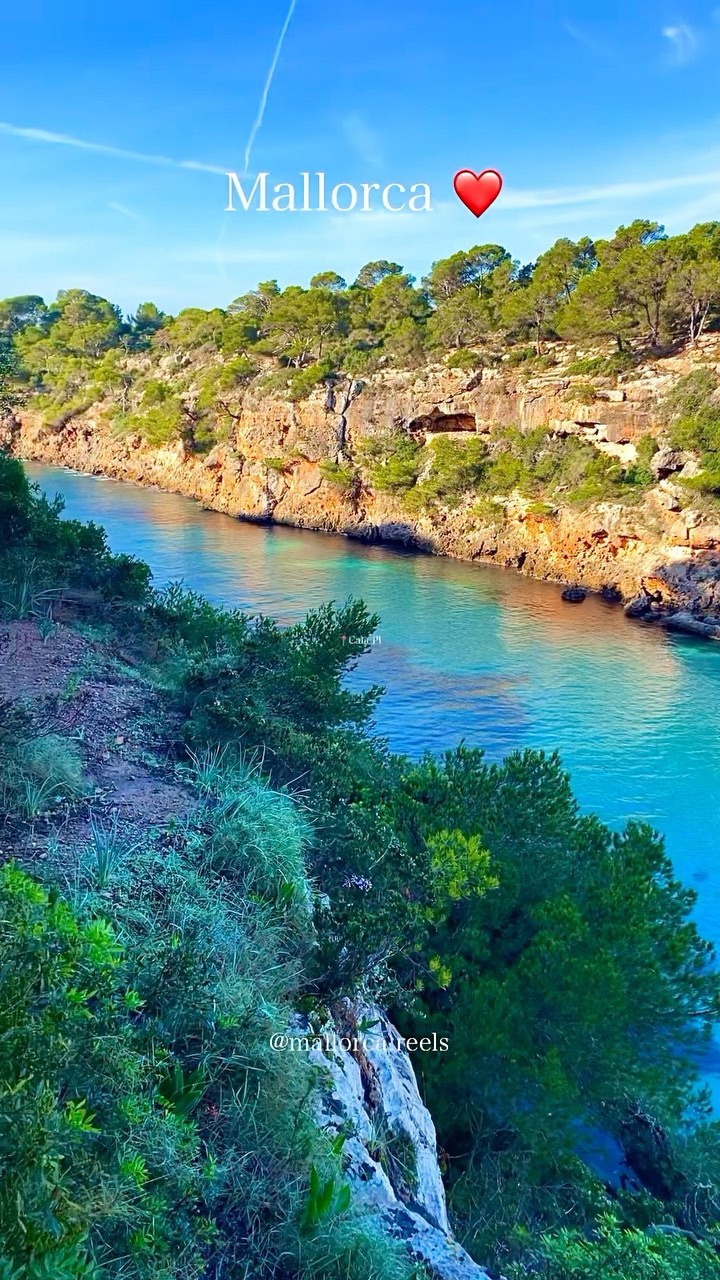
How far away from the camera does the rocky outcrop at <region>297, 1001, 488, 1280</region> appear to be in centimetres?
446

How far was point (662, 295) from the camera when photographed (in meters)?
39.6

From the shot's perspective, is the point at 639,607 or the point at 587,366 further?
the point at 587,366

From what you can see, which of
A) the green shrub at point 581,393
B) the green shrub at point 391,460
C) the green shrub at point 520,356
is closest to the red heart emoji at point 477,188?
the green shrub at point 581,393

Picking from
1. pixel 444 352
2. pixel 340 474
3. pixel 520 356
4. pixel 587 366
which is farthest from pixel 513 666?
pixel 444 352

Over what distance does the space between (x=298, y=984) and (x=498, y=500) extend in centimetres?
3739

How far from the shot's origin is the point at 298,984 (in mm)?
5484

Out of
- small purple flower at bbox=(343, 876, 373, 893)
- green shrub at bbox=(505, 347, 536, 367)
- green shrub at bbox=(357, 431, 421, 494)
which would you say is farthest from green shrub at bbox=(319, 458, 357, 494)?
small purple flower at bbox=(343, 876, 373, 893)

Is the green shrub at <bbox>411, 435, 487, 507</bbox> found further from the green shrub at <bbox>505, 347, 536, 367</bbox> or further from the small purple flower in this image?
the small purple flower

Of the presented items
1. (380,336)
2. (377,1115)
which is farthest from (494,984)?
(380,336)

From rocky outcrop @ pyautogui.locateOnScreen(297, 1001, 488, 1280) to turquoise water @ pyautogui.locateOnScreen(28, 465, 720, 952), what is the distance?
→ 9.69 meters

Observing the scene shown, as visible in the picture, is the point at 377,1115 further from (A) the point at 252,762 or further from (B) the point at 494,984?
(A) the point at 252,762

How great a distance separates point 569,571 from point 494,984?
31.7 metres

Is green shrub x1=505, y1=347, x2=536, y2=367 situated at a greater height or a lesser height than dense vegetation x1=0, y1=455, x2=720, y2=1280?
greater

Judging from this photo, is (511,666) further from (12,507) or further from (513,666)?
(12,507)
